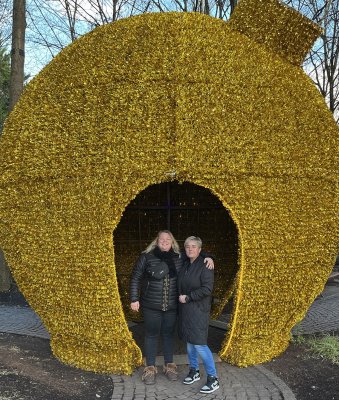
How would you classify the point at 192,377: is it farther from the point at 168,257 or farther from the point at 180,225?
the point at 180,225

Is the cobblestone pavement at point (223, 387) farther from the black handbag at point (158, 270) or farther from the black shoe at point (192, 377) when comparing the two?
the black handbag at point (158, 270)

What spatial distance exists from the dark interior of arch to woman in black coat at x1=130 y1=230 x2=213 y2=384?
265 centimetres

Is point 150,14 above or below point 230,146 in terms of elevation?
above

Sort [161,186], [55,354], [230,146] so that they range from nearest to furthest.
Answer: [230,146] < [55,354] < [161,186]

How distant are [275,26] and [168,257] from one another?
2881mm

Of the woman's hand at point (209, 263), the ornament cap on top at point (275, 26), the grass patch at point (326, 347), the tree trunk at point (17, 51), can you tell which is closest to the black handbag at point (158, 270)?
the woman's hand at point (209, 263)

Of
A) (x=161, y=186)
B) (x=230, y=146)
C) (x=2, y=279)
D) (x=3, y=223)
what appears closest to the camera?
(x=230, y=146)

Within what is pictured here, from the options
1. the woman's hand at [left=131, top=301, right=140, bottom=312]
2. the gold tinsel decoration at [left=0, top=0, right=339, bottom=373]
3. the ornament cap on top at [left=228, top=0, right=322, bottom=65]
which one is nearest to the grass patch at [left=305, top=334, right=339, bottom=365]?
the gold tinsel decoration at [left=0, top=0, right=339, bottom=373]

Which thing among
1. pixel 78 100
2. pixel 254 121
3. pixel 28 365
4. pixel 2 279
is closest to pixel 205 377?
pixel 28 365

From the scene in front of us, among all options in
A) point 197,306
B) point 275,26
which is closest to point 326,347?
point 197,306

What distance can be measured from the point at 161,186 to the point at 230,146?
3125mm

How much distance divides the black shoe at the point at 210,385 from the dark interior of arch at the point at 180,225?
2.89 m

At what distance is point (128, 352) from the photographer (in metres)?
4.80

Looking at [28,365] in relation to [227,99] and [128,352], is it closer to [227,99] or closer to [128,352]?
[128,352]
